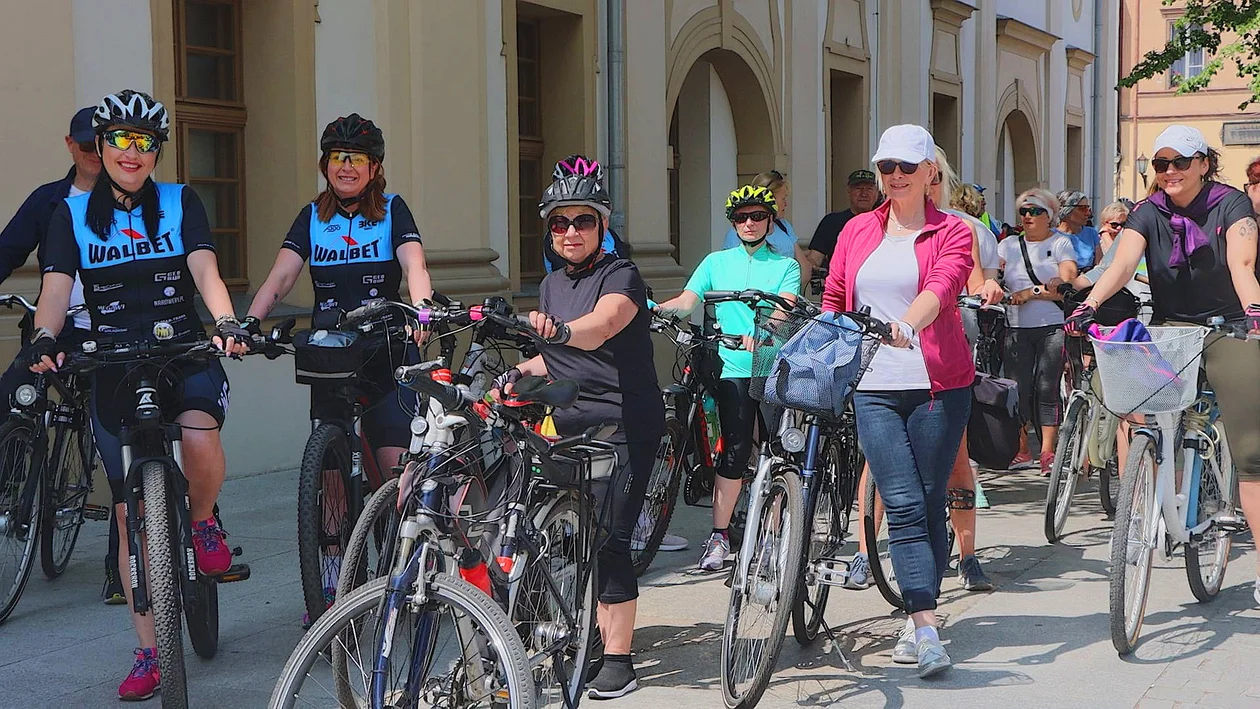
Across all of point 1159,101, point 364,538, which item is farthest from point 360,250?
point 1159,101

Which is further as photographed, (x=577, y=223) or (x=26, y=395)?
(x=26, y=395)

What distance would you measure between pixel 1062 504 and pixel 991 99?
1664 centimetres

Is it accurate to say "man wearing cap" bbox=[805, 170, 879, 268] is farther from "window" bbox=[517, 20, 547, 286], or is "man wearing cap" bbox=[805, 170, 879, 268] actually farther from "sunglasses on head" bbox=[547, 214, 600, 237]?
"sunglasses on head" bbox=[547, 214, 600, 237]

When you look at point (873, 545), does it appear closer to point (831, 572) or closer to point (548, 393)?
point (831, 572)

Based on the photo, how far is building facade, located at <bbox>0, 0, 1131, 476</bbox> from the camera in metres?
8.43

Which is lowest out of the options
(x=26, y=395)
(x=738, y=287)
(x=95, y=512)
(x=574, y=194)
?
(x=95, y=512)

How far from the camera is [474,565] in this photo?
381cm

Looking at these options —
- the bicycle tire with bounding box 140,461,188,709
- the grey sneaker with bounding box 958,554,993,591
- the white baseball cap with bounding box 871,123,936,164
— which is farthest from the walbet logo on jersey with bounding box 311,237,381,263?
the grey sneaker with bounding box 958,554,993,591

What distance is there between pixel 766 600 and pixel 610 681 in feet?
1.90

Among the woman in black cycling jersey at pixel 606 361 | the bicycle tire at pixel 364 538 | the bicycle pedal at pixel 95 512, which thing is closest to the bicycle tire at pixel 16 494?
the bicycle pedal at pixel 95 512

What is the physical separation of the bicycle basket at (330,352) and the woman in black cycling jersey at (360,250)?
0.22 m

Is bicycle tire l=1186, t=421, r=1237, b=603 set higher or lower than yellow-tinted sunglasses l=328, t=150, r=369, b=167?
lower

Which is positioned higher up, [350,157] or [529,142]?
[529,142]

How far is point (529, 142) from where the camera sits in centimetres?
1250
